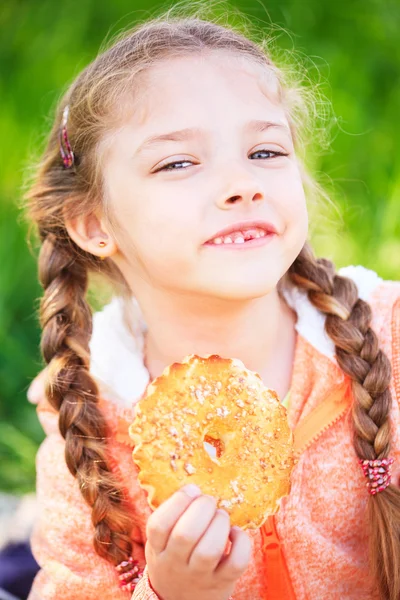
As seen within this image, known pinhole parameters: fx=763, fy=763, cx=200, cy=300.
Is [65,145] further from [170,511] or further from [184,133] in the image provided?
[170,511]

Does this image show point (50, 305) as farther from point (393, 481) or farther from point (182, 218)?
point (393, 481)


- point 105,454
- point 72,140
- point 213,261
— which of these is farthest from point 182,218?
point 105,454

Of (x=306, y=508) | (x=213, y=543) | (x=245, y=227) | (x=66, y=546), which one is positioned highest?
(x=245, y=227)

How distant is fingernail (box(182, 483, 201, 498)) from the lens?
1.24m

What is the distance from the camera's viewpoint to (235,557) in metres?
1.26

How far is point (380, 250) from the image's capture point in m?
2.93

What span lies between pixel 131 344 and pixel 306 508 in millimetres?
579

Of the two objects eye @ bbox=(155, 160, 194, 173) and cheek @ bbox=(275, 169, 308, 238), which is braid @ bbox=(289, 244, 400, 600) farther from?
eye @ bbox=(155, 160, 194, 173)

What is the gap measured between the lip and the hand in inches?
19.0

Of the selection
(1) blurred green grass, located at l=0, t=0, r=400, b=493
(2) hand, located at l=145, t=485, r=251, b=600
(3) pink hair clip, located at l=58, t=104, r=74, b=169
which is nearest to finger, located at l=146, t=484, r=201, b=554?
(2) hand, located at l=145, t=485, r=251, b=600

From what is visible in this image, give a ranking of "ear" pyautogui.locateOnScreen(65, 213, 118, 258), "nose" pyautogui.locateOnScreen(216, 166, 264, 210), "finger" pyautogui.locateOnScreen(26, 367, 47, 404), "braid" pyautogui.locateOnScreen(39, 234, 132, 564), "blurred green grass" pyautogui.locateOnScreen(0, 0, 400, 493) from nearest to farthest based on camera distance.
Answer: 1. "nose" pyautogui.locateOnScreen(216, 166, 264, 210)
2. "braid" pyautogui.locateOnScreen(39, 234, 132, 564)
3. "ear" pyautogui.locateOnScreen(65, 213, 118, 258)
4. "finger" pyautogui.locateOnScreen(26, 367, 47, 404)
5. "blurred green grass" pyautogui.locateOnScreen(0, 0, 400, 493)

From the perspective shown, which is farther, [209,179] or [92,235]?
[92,235]

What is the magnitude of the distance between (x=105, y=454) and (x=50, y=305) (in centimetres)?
38

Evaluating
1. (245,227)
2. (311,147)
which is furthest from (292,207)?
(311,147)
